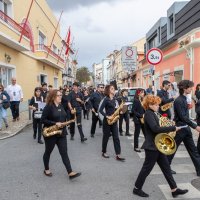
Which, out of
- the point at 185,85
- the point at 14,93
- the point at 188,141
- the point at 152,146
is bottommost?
the point at 188,141

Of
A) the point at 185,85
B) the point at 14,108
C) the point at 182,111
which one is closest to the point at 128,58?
the point at 14,108

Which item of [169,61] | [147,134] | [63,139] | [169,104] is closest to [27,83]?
[169,61]

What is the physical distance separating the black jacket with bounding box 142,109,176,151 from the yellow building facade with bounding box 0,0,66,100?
10.4 m

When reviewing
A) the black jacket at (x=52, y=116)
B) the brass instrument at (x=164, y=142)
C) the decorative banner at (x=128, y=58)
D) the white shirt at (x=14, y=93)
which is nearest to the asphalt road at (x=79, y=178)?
the brass instrument at (x=164, y=142)

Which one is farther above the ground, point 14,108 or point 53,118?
point 53,118

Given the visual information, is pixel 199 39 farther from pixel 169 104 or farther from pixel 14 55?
pixel 14 55

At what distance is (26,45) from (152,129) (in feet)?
50.5

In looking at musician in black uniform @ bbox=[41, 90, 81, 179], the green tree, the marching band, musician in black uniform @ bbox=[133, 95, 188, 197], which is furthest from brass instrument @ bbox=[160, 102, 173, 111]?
the green tree

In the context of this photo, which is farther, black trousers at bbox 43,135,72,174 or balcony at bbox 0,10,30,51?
balcony at bbox 0,10,30,51

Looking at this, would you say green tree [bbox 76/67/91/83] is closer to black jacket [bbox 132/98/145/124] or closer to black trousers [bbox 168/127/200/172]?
black jacket [bbox 132/98/145/124]

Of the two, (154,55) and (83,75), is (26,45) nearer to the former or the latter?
(154,55)

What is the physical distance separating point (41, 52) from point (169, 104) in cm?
1756

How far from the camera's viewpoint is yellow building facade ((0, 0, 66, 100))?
50.3ft

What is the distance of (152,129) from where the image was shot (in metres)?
4.50
